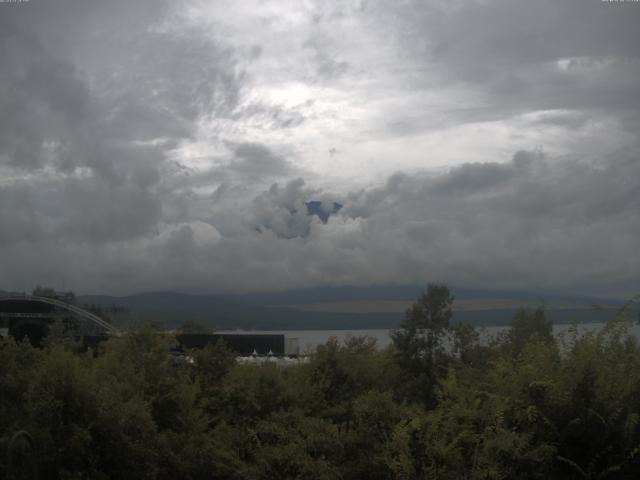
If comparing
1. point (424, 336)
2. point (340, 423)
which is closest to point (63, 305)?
point (424, 336)

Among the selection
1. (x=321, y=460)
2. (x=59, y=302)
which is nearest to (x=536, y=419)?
(x=321, y=460)

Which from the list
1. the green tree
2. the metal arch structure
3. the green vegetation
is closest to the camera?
the green vegetation

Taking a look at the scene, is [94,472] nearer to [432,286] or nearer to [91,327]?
[432,286]

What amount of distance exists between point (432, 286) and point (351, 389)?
5.17m

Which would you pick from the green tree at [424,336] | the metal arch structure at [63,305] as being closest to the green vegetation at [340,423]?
the green tree at [424,336]

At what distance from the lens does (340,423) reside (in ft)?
46.0

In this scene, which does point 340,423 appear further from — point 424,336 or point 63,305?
point 63,305

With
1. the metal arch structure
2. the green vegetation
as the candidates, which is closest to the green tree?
the green vegetation

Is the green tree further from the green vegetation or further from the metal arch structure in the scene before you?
the metal arch structure

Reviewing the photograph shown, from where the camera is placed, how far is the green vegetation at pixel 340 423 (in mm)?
10352

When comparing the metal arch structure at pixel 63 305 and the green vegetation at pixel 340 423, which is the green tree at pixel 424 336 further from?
the metal arch structure at pixel 63 305

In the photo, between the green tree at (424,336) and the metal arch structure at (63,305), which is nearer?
the green tree at (424,336)

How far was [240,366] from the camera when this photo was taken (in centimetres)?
1636

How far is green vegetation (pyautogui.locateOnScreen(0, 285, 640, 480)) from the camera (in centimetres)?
1035
